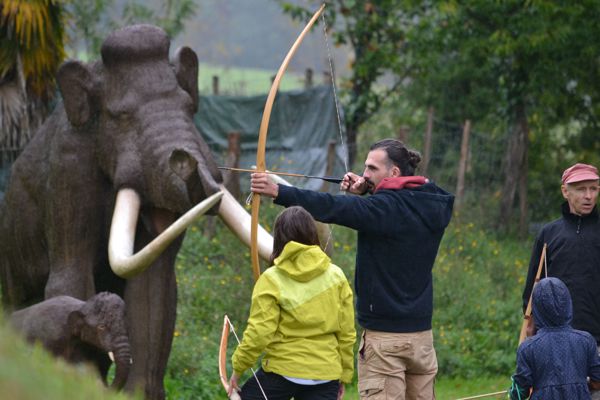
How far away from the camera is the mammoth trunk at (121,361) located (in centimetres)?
607

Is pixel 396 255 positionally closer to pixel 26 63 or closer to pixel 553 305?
pixel 553 305

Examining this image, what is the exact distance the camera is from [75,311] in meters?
6.33

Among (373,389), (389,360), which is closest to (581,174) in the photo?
(389,360)

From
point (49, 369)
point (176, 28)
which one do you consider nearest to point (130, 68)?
point (49, 369)

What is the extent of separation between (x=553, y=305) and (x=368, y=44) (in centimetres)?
1422

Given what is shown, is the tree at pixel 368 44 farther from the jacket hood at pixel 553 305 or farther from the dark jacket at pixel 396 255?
the jacket hood at pixel 553 305

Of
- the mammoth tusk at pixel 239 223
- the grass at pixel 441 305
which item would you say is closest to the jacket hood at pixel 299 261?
the mammoth tusk at pixel 239 223

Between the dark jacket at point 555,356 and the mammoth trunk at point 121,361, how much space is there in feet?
6.49

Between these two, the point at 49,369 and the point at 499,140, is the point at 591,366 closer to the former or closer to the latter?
the point at 49,369

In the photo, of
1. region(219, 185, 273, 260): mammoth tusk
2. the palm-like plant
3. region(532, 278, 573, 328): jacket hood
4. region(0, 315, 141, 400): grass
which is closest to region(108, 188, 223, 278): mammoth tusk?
region(219, 185, 273, 260): mammoth tusk

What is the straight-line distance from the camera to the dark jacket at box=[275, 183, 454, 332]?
17.6 feet

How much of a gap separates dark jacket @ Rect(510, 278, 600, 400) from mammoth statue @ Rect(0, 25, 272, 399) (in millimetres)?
1910

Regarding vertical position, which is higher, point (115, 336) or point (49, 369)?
point (49, 369)

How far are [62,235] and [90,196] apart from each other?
0.28 metres
